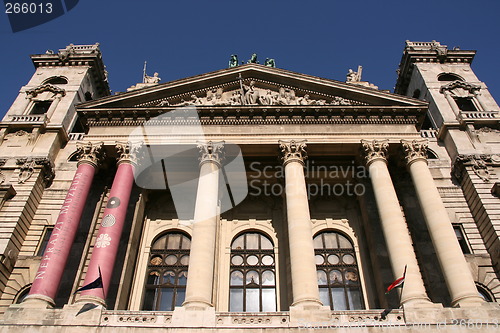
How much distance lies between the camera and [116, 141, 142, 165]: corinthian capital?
2317 cm

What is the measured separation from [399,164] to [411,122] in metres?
2.55

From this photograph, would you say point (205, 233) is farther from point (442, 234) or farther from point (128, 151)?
point (442, 234)

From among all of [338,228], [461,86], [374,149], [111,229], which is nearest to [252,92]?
[374,149]

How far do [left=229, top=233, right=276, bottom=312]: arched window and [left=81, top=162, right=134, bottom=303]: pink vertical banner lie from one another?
6594 mm

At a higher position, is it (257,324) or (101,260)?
(101,260)

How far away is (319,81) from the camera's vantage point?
26250mm

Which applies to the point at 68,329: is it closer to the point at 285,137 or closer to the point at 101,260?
the point at 101,260

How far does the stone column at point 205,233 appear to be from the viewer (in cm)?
1784

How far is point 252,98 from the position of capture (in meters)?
26.0

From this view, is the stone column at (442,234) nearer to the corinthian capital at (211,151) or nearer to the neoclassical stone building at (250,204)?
the neoclassical stone building at (250,204)

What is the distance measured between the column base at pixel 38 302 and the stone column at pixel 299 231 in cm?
1007

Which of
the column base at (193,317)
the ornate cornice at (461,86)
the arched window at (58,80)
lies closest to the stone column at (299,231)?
the column base at (193,317)

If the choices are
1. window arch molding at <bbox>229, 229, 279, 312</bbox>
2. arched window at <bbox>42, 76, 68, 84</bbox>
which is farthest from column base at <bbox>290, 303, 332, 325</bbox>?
arched window at <bbox>42, 76, 68, 84</bbox>

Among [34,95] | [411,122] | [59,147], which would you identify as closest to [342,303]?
[411,122]
